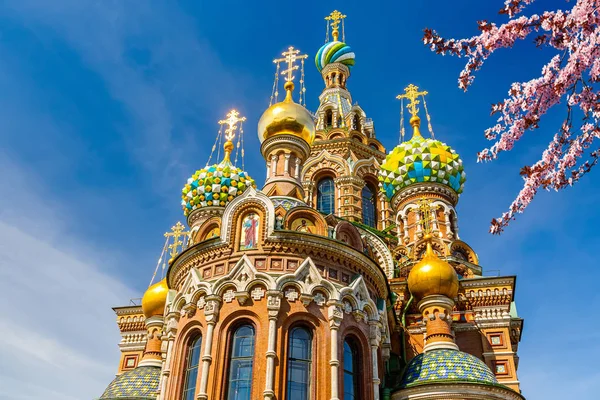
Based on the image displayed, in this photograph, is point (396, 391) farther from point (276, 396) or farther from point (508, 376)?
point (508, 376)

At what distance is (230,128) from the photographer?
21078 mm

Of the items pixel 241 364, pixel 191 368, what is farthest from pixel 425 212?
pixel 191 368

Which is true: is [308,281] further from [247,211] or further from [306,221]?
[247,211]

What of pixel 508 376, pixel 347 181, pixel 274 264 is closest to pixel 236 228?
pixel 274 264

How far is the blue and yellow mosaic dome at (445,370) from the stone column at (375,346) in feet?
2.82

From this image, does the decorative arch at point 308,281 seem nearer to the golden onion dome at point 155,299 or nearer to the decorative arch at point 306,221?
the decorative arch at point 306,221

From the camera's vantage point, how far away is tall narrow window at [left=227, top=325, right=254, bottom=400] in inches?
374

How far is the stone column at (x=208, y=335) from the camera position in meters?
9.48

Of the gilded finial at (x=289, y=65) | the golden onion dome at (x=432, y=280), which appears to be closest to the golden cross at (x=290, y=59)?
the gilded finial at (x=289, y=65)

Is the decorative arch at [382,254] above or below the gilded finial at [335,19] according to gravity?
below

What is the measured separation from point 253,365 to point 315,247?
2267 millimetres

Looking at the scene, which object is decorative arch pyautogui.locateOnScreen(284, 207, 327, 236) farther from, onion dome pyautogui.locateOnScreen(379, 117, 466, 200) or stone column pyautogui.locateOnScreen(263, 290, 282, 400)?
onion dome pyautogui.locateOnScreen(379, 117, 466, 200)

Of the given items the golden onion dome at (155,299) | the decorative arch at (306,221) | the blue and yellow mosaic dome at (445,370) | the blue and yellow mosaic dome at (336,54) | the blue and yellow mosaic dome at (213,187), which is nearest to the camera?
the blue and yellow mosaic dome at (445,370)

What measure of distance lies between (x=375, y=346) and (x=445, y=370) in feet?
4.60
